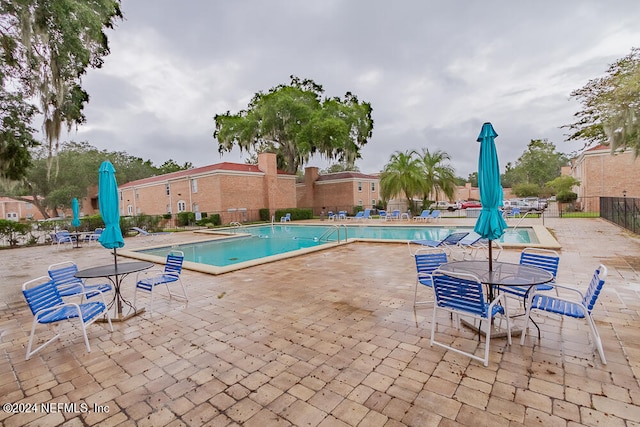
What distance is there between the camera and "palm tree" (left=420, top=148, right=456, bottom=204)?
69.6 ft

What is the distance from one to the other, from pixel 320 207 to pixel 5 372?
2993 centimetres

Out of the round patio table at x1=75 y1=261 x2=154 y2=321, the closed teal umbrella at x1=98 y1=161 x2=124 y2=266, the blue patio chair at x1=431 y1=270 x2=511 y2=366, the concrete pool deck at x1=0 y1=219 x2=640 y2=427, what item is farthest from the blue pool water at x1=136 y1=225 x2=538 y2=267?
the blue patio chair at x1=431 y1=270 x2=511 y2=366

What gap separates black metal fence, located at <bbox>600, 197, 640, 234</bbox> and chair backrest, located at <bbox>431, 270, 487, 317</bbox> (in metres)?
12.0

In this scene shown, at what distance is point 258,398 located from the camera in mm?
2424

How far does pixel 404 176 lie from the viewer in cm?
2112

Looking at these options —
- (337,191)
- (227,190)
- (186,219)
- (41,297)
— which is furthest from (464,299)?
(337,191)

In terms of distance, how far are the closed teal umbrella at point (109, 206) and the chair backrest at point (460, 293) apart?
423 cm

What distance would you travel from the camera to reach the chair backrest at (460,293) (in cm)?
285

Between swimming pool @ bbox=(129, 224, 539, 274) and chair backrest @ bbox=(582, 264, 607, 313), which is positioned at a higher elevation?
chair backrest @ bbox=(582, 264, 607, 313)

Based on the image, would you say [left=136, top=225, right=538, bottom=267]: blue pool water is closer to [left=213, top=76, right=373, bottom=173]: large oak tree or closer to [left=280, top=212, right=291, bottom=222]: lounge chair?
[left=280, top=212, right=291, bottom=222]: lounge chair

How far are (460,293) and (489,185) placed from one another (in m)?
1.33

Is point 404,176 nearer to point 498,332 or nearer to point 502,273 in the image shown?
point 502,273

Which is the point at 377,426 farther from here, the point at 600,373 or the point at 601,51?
the point at 601,51

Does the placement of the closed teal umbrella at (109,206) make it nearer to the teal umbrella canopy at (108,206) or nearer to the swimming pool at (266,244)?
the teal umbrella canopy at (108,206)
